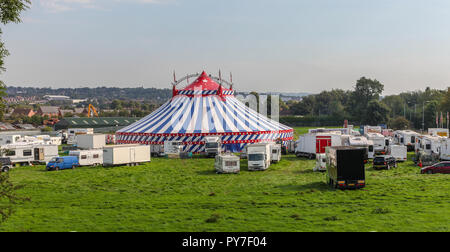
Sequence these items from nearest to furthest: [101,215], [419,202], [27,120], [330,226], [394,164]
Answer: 1. [330,226]
2. [101,215]
3. [419,202]
4. [394,164]
5. [27,120]

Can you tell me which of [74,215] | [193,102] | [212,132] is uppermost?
[193,102]

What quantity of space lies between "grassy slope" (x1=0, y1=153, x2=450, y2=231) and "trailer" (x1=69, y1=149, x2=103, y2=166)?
306 centimetres

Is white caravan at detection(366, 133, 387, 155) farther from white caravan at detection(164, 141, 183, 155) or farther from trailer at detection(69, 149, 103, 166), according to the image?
trailer at detection(69, 149, 103, 166)

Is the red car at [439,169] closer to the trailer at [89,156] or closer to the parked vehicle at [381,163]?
the parked vehicle at [381,163]

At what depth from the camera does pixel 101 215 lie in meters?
15.4

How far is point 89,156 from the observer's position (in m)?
29.5

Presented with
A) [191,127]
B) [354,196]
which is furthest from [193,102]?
[354,196]

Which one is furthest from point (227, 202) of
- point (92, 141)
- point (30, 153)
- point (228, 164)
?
point (92, 141)

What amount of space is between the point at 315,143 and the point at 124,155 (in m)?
12.1

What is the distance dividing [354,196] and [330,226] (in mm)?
4831

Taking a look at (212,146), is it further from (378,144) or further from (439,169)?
(439,169)

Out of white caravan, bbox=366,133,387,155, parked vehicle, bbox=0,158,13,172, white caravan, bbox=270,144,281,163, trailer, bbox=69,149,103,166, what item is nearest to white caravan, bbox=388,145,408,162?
white caravan, bbox=366,133,387,155

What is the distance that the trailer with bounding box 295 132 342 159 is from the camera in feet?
99.1
